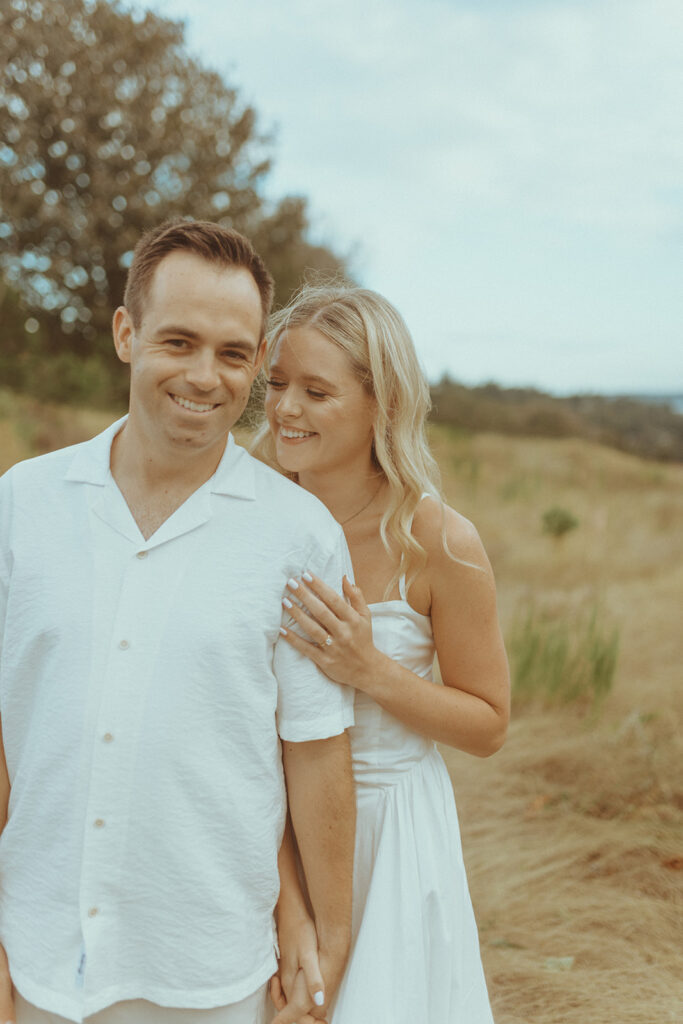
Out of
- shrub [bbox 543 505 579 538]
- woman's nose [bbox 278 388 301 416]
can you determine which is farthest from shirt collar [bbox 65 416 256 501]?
shrub [bbox 543 505 579 538]

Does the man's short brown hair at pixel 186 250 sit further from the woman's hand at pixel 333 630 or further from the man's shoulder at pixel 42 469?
the woman's hand at pixel 333 630

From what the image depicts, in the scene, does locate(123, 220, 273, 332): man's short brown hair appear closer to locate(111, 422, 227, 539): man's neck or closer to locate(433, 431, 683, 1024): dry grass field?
locate(111, 422, 227, 539): man's neck

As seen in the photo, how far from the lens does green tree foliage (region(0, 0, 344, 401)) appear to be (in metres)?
12.0

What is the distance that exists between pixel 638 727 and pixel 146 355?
414cm

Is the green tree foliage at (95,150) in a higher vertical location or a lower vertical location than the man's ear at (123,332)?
higher

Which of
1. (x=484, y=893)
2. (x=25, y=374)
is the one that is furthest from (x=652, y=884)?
(x=25, y=374)

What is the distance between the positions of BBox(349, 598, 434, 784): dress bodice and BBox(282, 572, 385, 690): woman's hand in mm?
165

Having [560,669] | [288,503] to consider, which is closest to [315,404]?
[288,503]

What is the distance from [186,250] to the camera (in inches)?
64.3

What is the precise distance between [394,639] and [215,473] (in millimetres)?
596

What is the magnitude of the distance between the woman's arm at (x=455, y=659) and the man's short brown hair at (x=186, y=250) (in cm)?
68

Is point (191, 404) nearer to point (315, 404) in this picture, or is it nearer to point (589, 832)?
point (315, 404)

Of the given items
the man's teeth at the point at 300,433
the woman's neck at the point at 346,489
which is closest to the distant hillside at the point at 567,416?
the woman's neck at the point at 346,489

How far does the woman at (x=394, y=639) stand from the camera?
6.14 feet
